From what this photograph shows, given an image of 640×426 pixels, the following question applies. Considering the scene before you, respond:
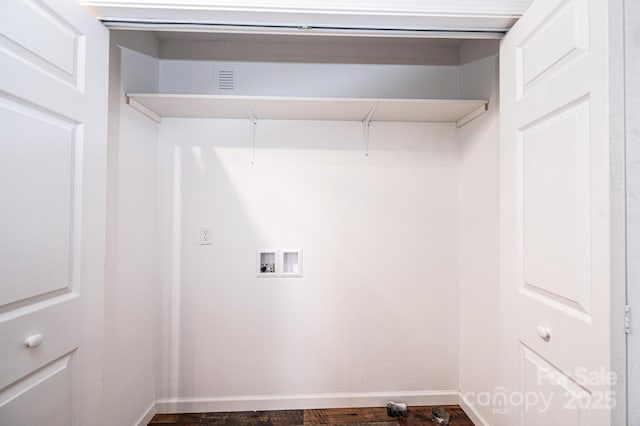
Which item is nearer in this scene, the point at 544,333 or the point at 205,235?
the point at 544,333

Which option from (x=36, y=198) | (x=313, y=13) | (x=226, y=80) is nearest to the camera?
(x=36, y=198)

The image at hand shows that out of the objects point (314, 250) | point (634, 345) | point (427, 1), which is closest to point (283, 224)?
point (314, 250)

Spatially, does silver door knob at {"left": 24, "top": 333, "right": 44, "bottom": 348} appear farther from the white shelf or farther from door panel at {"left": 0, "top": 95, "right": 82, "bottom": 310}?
the white shelf

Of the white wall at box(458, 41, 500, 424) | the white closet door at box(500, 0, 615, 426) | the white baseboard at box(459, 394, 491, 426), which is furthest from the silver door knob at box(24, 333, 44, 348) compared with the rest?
the white baseboard at box(459, 394, 491, 426)

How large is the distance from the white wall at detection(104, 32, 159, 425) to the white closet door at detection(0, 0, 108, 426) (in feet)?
1.27

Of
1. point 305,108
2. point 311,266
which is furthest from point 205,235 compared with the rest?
point 305,108

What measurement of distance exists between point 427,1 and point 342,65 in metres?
0.94

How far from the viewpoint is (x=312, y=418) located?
180cm

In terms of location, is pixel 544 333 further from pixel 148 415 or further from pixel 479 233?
pixel 148 415

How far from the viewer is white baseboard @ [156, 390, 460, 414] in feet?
6.08

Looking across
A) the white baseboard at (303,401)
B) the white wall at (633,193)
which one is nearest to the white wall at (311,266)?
the white baseboard at (303,401)

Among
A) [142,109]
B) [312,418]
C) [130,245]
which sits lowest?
[312,418]

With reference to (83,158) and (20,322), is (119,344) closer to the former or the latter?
(20,322)

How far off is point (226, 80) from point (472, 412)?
256cm
